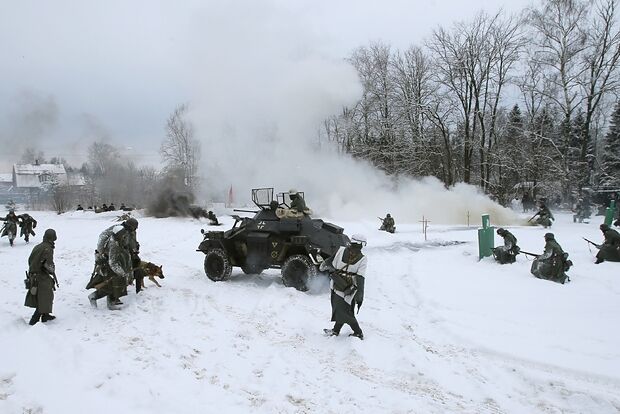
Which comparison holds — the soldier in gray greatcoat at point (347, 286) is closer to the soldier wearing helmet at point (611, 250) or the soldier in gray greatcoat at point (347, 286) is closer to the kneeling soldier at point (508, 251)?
the kneeling soldier at point (508, 251)

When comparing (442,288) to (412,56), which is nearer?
(442,288)

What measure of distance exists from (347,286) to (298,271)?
3262 millimetres

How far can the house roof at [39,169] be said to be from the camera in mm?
39125

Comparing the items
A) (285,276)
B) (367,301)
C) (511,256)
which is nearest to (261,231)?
(285,276)

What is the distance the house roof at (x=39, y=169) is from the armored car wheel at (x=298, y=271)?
3614cm

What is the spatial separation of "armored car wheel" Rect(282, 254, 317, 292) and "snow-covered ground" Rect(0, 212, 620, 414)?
29 cm

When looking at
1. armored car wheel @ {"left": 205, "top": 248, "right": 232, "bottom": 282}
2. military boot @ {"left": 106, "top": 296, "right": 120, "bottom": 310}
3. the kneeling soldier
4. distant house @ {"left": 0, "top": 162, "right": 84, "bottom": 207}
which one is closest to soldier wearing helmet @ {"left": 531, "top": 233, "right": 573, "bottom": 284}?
the kneeling soldier

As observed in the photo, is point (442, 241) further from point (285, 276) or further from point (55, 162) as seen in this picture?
point (55, 162)

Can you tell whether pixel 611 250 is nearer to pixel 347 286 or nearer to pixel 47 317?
pixel 347 286

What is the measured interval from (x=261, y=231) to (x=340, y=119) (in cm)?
1754

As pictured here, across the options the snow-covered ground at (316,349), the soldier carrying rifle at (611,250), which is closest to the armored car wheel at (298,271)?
the snow-covered ground at (316,349)

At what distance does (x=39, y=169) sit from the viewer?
133ft

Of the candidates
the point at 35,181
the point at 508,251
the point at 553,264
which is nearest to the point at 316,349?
the point at 553,264

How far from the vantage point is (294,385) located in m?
5.34
